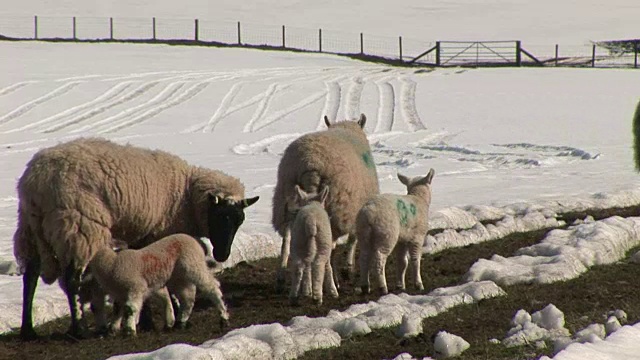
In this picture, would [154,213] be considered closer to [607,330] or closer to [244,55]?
[607,330]

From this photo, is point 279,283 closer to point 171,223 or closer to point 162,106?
point 171,223

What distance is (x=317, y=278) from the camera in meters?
10.5

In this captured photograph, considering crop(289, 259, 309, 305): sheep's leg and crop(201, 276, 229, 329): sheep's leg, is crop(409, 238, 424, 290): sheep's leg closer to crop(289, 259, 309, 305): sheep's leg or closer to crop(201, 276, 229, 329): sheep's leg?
crop(289, 259, 309, 305): sheep's leg

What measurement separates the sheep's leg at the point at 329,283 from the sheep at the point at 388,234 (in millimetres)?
258

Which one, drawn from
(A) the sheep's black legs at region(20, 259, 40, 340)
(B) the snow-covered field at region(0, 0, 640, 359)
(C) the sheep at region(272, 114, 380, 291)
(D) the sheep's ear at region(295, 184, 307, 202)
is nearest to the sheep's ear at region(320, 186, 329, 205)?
(D) the sheep's ear at region(295, 184, 307, 202)

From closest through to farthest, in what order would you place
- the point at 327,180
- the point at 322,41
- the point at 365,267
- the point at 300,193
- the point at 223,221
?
the point at 223,221
the point at 365,267
the point at 300,193
the point at 327,180
the point at 322,41

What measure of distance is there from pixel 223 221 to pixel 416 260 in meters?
1.95

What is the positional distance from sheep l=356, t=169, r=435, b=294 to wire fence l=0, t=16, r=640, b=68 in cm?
3726

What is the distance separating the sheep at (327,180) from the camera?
1152 cm

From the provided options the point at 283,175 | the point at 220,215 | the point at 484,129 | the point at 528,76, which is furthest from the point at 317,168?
the point at 528,76

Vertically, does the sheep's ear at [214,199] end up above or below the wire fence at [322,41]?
below

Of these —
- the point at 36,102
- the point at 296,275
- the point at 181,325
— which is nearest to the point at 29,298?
the point at 181,325

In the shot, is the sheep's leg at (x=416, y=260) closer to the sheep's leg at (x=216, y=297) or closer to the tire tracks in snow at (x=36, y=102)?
the sheep's leg at (x=216, y=297)

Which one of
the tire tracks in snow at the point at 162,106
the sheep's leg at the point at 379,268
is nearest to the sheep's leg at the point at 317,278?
the sheep's leg at the point at 379,268
